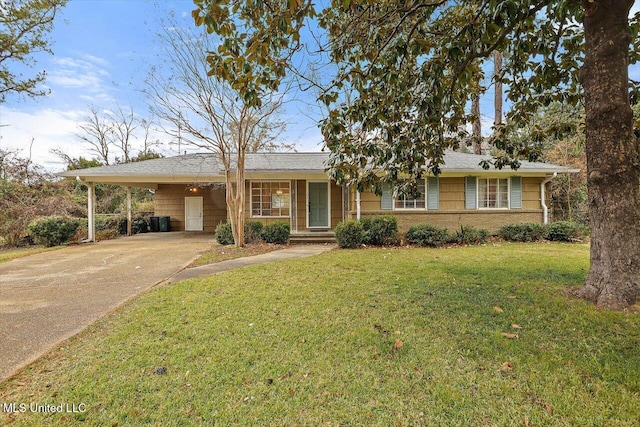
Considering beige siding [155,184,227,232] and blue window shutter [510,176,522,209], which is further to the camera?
beige siding [155,184,227,232]

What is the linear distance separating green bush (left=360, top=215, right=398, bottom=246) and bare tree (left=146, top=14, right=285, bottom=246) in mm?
4088

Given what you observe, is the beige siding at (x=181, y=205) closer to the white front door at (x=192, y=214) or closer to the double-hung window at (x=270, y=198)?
the white front door at (x=192, y=214)

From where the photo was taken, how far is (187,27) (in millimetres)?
8328

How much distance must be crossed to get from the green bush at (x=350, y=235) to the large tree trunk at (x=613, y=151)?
19.5ft

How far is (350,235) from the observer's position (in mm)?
9070

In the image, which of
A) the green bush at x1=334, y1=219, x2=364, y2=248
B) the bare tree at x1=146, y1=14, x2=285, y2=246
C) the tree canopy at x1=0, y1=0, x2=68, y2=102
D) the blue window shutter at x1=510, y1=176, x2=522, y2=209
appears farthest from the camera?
the tree canopy at x1=0, y1=0, x2=68, y2=102

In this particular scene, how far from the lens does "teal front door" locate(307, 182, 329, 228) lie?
40.1 feet

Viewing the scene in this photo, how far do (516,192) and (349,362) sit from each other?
38.5 feet

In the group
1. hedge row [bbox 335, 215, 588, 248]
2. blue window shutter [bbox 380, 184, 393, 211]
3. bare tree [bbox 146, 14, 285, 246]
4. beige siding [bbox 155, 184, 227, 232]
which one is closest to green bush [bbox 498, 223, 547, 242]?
hedge row [bbox 335, 215, 588, 248]

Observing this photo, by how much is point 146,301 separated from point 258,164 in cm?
855

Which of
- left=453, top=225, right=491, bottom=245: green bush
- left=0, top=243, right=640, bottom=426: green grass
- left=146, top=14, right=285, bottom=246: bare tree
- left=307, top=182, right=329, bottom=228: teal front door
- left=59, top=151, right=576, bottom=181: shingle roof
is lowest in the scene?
left=0, top=243, right=640, bottom=426: green grass

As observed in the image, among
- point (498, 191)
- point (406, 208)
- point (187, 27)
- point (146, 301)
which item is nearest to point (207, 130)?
point (187, 27)

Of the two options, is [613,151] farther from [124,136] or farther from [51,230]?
[124,136]

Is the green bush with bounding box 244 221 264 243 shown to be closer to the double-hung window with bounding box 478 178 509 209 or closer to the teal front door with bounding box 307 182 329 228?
the teal front door with bounding box 307 182 329 228
